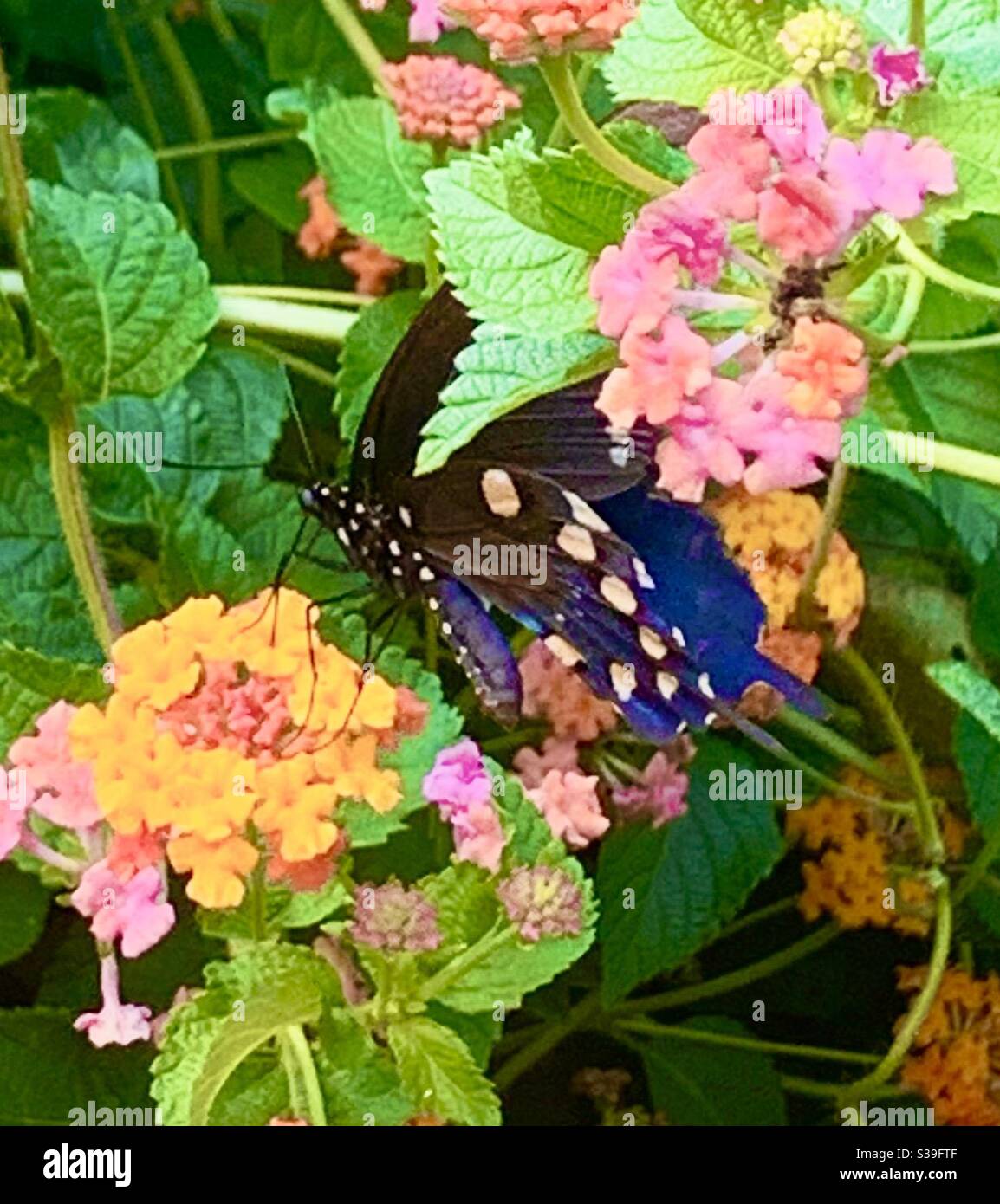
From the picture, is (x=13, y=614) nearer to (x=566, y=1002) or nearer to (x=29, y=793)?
(x=29, y=793)

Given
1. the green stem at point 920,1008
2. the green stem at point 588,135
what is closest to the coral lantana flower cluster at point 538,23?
the green stem at point 588,135

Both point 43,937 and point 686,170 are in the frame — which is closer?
point 686,170

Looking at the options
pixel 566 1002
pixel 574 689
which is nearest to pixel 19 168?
pixel 574 689

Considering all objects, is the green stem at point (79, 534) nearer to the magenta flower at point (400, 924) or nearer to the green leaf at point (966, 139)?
the magenta flower at point (400, 924)

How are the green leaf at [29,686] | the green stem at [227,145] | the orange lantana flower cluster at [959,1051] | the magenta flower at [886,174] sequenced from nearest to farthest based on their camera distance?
the magenta flower at [886,174], the green leaf at [29,686], the orange lantana flower cluster at [959,1051], the green stem at [227,145]

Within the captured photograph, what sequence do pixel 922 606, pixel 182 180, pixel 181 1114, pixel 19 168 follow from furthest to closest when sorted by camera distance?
pixel 182 180 < pixel 922 606 < pixel 19 168 < pixel 181 1114

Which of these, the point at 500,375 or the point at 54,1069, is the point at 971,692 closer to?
the point at 500,375
